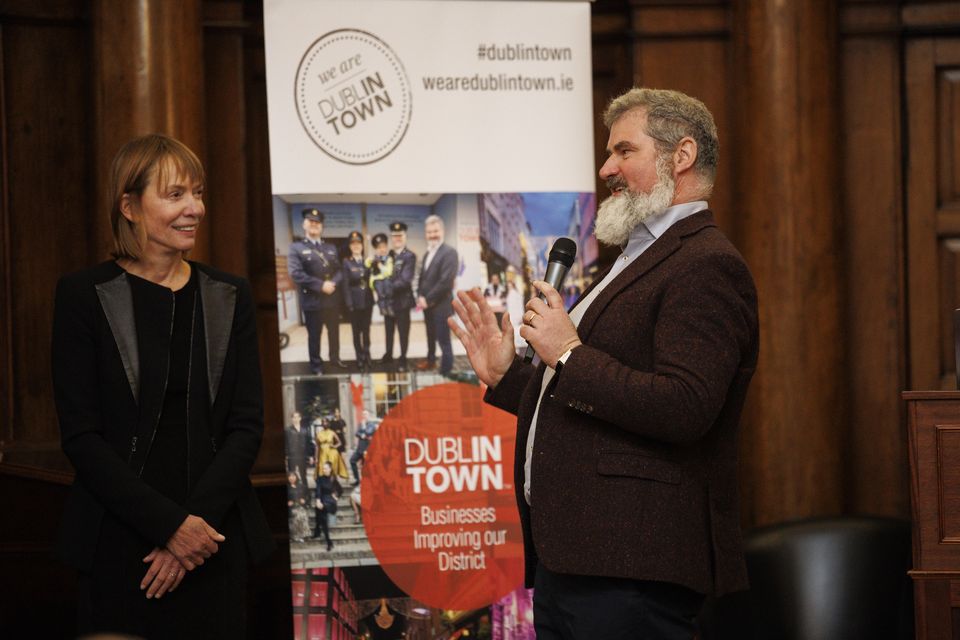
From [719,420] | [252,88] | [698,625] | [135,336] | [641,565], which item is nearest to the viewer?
[641,565]

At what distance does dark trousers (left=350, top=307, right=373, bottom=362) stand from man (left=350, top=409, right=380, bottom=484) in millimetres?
201

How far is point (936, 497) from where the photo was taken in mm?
2480

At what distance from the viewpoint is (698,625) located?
3186 millimetres

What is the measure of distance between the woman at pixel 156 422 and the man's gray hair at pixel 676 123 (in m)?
1.08

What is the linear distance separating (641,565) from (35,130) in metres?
3.10

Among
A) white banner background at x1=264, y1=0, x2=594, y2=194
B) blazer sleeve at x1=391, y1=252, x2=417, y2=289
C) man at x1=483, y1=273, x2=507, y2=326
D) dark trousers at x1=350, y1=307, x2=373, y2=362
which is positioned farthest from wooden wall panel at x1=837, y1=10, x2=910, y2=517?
dark trousers at x1=350, y1=307, x2=373, y2=362

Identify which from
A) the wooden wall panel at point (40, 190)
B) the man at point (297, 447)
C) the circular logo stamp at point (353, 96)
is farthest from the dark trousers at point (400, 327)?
the wooden wall panel at point (40, 190)

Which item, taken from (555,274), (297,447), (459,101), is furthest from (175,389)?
(459,101)

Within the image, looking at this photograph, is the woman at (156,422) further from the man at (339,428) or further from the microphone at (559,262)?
the man at (339,428)

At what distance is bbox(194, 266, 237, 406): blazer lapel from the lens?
257 centimetres

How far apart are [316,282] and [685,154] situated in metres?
1.77

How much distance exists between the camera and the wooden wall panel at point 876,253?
14.5 ft

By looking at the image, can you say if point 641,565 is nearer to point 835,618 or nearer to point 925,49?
point 835,618

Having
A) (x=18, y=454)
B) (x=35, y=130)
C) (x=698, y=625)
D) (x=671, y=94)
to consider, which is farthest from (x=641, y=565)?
(x=35, y=130)
